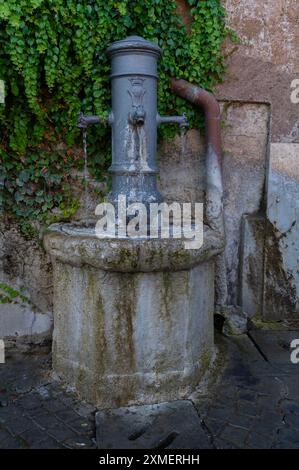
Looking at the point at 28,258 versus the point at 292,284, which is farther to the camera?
the point at 292,284

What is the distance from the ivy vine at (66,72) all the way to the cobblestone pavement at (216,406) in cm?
129

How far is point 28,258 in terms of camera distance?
3.41 meters

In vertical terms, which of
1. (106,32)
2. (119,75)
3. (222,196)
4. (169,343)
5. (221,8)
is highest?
(221,8)

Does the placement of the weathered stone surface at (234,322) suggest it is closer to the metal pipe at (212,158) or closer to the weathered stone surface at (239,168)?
the metal pipe at (212,158)

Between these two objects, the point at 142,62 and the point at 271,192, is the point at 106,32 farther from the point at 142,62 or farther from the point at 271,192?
the point at 271,192

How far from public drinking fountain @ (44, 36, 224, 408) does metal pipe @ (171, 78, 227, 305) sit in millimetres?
496

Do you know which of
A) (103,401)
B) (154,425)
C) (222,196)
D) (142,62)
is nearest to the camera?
(154,425)

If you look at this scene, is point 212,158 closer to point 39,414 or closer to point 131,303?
point 131,303

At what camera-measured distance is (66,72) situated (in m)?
3.03

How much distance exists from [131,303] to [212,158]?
1.56 meters

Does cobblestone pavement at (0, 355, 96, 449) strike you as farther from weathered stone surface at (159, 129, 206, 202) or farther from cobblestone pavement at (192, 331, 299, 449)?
weathered stone surface at (159, 129, 206, 202)

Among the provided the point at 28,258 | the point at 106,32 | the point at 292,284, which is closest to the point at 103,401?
the point at 28,258

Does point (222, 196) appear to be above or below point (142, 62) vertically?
below

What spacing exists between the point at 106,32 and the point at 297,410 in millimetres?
2828
